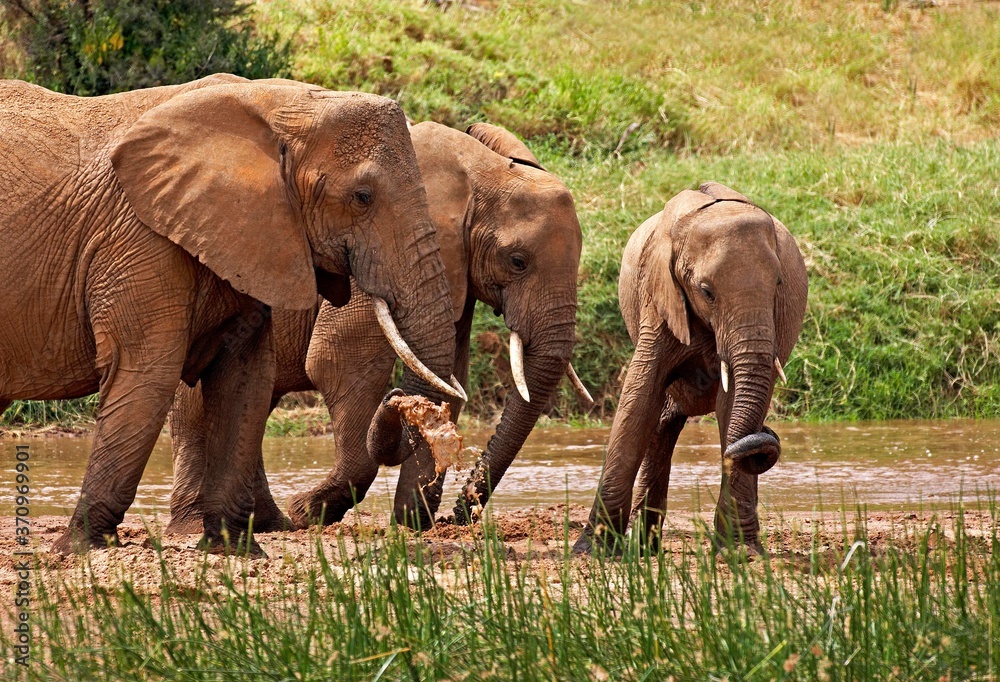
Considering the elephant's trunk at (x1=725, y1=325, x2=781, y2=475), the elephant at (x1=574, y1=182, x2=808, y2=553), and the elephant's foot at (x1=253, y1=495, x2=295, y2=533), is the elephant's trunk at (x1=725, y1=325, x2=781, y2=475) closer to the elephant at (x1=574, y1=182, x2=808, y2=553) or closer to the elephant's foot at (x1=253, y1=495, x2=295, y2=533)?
the elephant at (x1=574, y1=182, x2=808, y2=553)

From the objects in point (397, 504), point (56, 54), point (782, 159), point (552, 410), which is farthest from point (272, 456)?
point (782, 159)

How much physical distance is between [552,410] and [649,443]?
5363mm

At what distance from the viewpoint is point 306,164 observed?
6898 mm

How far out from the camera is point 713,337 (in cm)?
794

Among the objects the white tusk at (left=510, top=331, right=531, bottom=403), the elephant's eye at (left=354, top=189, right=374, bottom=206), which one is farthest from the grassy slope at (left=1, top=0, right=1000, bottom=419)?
the elephant's eye at (left=354, top=189, right=374, bottom=206)

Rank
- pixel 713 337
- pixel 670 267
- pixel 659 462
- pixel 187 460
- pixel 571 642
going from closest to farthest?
pixel 571 642 < pixel 670 267 < pixel 713 337 < pixel 187 460 < pixel 659 462

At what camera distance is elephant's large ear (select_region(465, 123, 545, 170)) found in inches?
352

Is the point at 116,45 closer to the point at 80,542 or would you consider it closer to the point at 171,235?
the point at 171,235

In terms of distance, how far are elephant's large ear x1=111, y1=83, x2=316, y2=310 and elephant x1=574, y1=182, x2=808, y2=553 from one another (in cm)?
193

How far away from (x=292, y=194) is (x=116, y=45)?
8666 millimetres

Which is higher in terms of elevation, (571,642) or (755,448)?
(755,448)

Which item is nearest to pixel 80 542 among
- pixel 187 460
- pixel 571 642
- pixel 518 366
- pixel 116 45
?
pixel 187 460

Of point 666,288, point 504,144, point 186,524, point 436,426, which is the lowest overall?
point 186,524

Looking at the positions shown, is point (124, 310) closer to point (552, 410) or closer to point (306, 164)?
point (306, 164)
